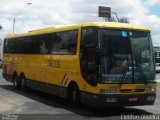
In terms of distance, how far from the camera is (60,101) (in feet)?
58.6

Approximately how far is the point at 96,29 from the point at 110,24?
56cm

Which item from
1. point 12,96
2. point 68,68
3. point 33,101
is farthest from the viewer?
point 12,96

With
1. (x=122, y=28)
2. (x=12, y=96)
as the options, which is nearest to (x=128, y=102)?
(x=122, y=28)

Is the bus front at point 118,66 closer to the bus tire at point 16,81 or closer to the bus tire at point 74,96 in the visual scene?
the bus tire at point 74,96

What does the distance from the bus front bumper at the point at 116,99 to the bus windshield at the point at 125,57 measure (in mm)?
460

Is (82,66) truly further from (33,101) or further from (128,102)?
(33,101)

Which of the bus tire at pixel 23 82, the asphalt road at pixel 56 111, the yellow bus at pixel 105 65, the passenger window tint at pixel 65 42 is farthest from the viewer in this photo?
the bus tire at pixel 23 82

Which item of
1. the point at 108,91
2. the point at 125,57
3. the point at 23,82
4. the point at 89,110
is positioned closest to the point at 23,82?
the point at 23,82

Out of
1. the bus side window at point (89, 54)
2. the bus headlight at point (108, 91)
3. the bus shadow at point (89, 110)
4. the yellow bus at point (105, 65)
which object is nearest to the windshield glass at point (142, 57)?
the yellow bus at point (105, 65)

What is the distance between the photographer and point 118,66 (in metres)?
14.3

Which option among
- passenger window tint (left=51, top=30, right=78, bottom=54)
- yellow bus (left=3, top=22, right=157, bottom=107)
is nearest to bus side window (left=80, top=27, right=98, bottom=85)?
yellow bus (left=3, top=22, right=157, bottom=107)

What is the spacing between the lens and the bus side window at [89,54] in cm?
1432

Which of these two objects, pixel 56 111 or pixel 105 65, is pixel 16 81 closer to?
pixel 56 111

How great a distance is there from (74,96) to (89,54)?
6.05ft
